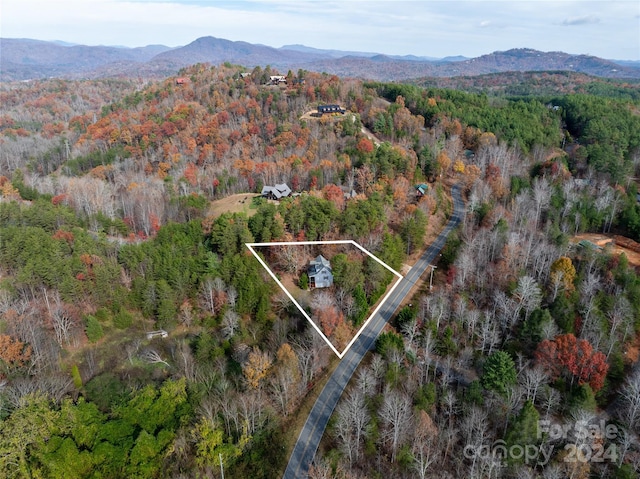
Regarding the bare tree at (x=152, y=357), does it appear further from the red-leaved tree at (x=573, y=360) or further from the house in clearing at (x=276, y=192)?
the red-leaved tree at (x=573, y=360)

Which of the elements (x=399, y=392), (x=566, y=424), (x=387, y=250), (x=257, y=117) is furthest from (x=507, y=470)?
(x=257, y=117)

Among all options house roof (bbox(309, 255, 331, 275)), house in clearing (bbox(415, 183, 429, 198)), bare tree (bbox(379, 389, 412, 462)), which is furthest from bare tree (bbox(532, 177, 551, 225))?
bare tree (bbox(379, 389, 412, 462))

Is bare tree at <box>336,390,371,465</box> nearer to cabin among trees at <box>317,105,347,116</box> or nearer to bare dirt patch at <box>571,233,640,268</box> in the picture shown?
bare dirt patch at <box>571,233,640,268</box>

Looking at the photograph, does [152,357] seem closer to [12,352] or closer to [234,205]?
[12,352]

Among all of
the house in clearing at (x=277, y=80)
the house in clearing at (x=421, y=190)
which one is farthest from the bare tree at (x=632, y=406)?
the house in clearing at (x=277, y=80)

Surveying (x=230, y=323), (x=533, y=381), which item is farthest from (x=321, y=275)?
(x=533, y=381)

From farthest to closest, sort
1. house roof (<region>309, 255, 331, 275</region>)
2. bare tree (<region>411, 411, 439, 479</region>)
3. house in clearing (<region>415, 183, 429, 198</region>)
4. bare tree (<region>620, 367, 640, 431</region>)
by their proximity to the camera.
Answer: house in clearing (<region>415, 183, 429, 198</region>) → house roof (<region>309, 255, 331, 275</region>) → bare tree (<region>620, 367, 640, 431</region>) → bare tree (<region>411, 411, 439, 479</region>)
